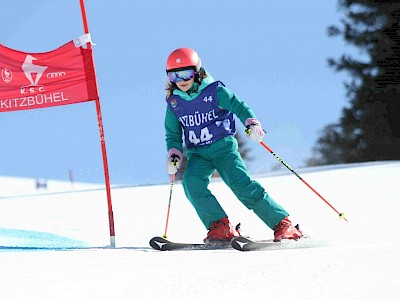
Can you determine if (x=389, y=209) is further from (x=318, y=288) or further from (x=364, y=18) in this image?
(x=364, y=18)

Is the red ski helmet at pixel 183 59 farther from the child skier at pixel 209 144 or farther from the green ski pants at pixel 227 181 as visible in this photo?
the green ski pants at pixel 227 181

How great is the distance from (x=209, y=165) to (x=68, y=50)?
1390 mm

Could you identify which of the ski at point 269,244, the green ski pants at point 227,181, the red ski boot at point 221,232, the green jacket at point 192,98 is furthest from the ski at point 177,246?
the green jacket at point 192,98

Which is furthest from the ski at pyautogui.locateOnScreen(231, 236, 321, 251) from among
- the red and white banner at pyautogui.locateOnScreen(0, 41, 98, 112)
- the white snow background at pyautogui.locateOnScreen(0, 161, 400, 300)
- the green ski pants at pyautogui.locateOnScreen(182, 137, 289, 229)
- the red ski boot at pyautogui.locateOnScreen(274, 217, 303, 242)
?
the red and white banner at pyautogui.locateOnScreen(0, 41, 98, 112)

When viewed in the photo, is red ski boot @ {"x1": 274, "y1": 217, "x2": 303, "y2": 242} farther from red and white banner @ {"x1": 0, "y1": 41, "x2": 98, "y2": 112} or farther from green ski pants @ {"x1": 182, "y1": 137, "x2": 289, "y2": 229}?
red and white banner @ {"x1": 0, "y1": 41, "x2": 98, "y2": 112}

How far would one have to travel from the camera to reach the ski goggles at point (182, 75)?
5.13 meters

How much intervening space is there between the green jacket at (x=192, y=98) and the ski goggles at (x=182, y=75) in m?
0.09

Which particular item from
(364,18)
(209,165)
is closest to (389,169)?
(209,165)

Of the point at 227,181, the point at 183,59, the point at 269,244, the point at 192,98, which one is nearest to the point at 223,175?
the point at 227,181

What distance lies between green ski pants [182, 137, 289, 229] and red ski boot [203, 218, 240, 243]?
0.04 meters

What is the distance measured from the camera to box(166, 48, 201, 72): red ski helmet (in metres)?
5.12

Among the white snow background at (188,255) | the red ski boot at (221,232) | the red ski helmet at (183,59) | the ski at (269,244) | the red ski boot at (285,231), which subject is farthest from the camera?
the red ski helmet at (183,59)

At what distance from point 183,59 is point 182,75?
0.12 meters

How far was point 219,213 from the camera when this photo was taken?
5.07 m
